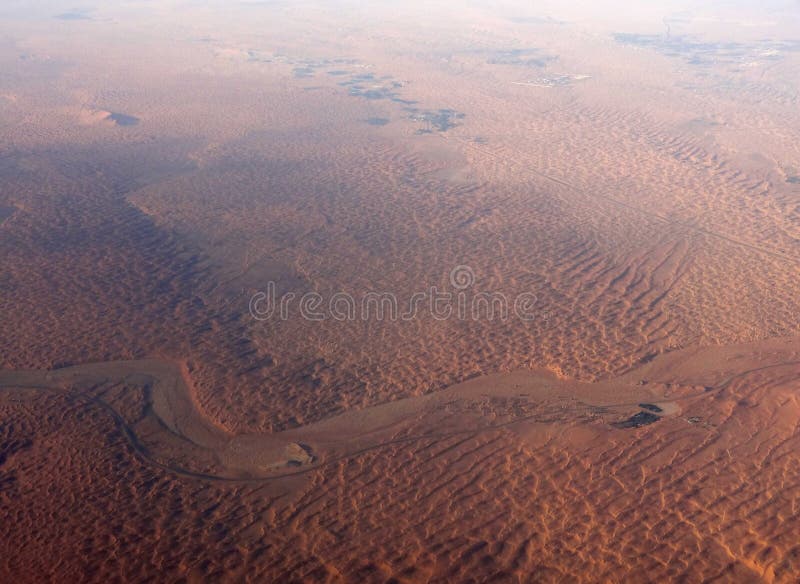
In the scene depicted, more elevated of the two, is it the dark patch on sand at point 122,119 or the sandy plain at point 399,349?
the dark patch on sand at point 122,119

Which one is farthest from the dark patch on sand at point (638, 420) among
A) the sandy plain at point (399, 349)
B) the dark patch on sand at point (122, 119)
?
the dark patch on sand at point (122, 119)

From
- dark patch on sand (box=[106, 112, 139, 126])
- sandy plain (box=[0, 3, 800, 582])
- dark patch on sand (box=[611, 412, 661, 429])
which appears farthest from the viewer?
dark patch on sand (box=[106, 112, 139, 126])

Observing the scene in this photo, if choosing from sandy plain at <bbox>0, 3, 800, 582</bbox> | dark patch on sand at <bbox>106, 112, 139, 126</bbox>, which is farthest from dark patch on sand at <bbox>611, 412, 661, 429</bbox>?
dark patch on sand at <bbox>106, 112, 139, 126</bbox>

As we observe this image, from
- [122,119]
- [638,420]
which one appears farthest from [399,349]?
[122,119]

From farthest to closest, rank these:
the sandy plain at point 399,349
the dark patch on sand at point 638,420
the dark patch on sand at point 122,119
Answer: the dark patch on sand at point 122,119
the dark patch on sand at point 638,420
the sandy plain at point 399,349

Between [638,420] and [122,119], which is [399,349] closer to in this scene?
[638,420]

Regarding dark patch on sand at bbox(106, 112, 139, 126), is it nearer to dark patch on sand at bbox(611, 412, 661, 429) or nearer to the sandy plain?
the sandy plain

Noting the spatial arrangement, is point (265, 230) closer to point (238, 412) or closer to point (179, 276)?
point (179, 276)

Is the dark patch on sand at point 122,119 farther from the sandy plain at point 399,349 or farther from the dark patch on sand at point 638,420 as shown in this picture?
the dark patch on sand at point 638,420
